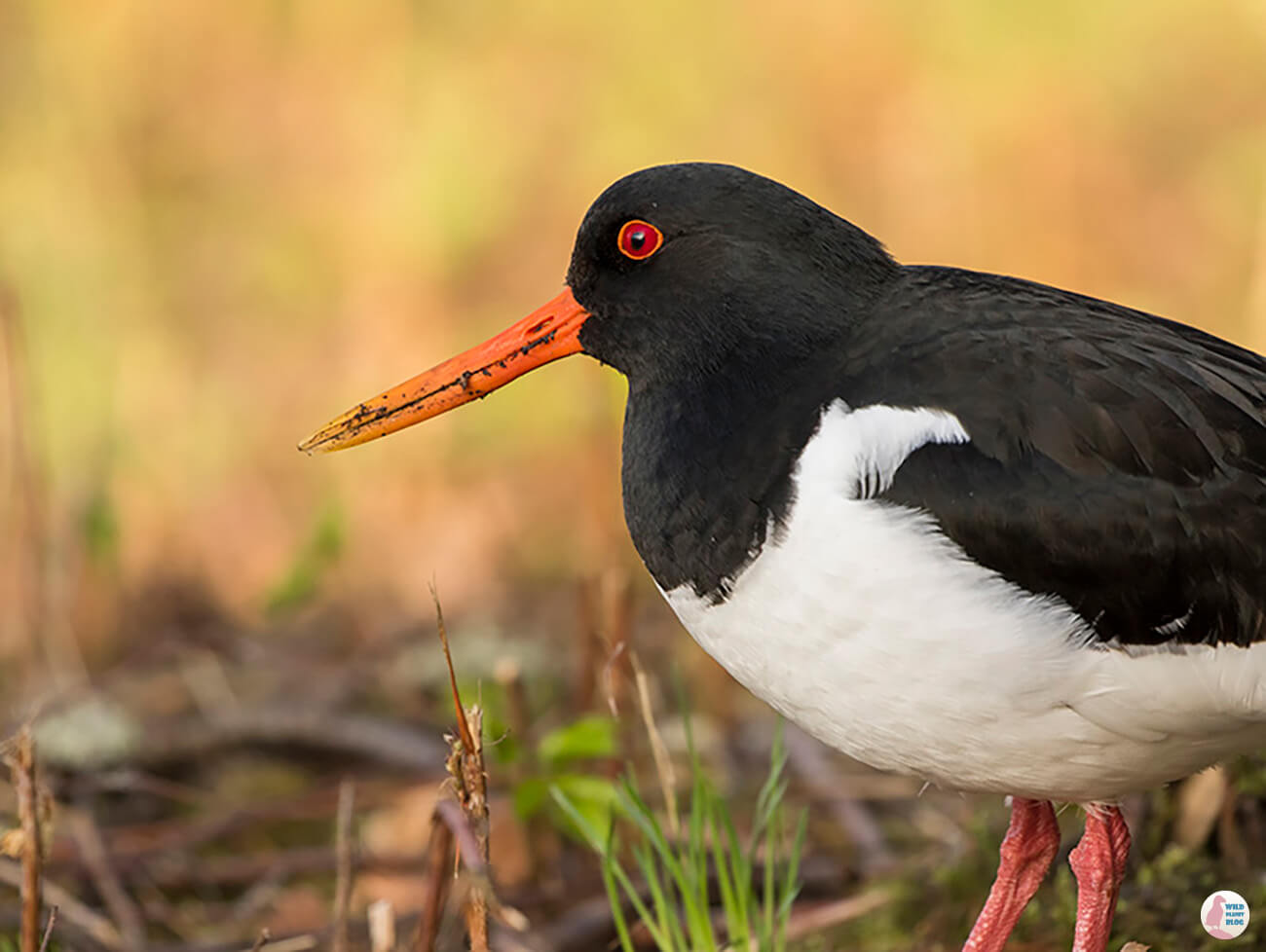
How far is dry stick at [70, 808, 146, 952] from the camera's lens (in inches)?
143

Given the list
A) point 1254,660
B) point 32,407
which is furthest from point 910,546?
point 32,407

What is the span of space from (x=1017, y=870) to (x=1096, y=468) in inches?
39.7

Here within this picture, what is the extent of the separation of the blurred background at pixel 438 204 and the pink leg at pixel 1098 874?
3157 millimetres

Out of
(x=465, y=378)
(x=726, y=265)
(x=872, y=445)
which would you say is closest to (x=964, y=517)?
(x=872, y=445)

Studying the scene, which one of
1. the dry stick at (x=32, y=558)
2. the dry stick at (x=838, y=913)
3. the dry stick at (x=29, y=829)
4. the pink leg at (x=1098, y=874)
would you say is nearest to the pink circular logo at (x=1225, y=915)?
the pink leg at (x=1098, y=874)

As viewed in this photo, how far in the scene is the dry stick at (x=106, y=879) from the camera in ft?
11.9

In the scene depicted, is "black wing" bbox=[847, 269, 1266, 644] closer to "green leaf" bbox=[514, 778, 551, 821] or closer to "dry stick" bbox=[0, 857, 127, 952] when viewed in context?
"green leaf" bbox=[514, 778, 551, 821]

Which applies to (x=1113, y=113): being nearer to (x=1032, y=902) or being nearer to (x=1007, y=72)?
(x=1007, y=72)

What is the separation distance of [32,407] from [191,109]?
2.32 m

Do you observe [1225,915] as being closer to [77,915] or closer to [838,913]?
[838,913]

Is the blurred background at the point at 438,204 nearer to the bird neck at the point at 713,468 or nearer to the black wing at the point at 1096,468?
the bird neck at the point at 713,468

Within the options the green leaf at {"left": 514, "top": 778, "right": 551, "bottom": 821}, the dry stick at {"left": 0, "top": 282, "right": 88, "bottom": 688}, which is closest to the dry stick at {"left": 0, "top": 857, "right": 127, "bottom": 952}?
the dry stick at {"left": 0, "top": 282, "right": 88, "bottom": 688}

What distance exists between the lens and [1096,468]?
247 centimetres

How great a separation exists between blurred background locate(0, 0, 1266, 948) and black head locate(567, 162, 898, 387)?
3.12 metres
